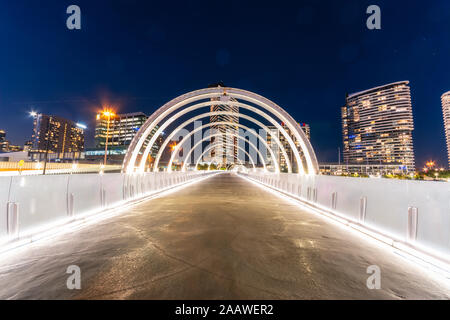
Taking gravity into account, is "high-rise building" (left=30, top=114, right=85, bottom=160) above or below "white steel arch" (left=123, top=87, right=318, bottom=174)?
above

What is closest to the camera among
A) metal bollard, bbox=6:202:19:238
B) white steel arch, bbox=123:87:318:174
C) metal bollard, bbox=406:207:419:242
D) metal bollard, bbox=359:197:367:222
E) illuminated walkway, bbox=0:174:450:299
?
illuminated walkway, bbox=0:174:450:299

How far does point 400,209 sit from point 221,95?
53.4 feet

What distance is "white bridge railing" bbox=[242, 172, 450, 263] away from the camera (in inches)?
153

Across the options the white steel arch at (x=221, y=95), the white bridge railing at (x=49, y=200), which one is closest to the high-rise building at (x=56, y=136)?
the white steel arch at (x=221, y=95)

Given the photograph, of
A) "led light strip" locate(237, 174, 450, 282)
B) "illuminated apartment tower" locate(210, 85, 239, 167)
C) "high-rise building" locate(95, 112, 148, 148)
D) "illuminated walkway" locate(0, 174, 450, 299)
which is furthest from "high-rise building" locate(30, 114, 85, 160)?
"led light strip" locate(237, 174, 450, 282)

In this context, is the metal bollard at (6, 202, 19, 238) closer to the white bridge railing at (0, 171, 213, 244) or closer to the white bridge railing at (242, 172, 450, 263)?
the white bridge railing at (0, 171, 213, 244)

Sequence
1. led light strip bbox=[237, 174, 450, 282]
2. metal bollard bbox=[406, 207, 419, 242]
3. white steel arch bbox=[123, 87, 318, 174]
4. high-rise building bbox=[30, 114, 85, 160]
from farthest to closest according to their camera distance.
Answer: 1. high-rise building bbox=[30, 114, 85, 160]
2. white steel arch bbox=[123, 87, 318, 174]
3. metal bollard bbox=[406, 207, 419, 242]
4. led light strip bbox=[237, 174, 450, 282]

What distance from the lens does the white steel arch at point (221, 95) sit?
17297 millimetres

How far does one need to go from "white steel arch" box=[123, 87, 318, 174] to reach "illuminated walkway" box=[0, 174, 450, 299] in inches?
487

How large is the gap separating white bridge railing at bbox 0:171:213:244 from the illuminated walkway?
0.74 meters

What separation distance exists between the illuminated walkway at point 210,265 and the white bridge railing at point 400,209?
682 millimetres

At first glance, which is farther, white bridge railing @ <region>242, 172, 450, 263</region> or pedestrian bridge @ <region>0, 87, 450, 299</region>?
white bridge railing @ <region>242, 172, 450, 263</region>

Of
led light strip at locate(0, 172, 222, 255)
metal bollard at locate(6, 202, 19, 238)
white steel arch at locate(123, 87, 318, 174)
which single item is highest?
white steel arch at locate(123, 87, 318, 174)
